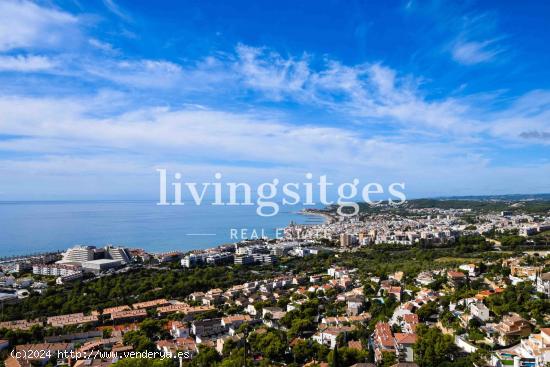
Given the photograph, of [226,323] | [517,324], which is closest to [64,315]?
[226,323]

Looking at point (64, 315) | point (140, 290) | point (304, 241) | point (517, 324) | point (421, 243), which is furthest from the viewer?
point (304, 241)

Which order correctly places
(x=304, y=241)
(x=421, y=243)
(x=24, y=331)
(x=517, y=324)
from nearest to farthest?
(x=517, y=324) → (x=24, y=331) → (x=421, y=243) → (x=304, y=241)

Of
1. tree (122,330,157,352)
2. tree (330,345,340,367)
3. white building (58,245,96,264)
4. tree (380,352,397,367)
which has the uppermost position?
tree (330,345,340,367)

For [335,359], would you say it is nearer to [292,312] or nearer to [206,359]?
[206,359]

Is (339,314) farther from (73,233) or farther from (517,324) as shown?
(73,233)

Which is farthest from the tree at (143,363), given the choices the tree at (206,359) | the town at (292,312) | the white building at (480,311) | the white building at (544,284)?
the white building at (544,284)

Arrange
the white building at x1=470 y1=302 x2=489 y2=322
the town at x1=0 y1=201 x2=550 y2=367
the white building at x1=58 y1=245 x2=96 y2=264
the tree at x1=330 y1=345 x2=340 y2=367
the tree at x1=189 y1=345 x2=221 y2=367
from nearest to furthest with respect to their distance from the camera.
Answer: the tree at x1=330 y1=345 x2=340 y2=367 < the tree at x1=189 y1=345 x2=221 y2=367 < the town at x1=0 y1=201 x2=550 y2=367 < the white building at x1=470 y1=302 x2=489 y2=322 < the white building at x1=58 y1=245 x2=96 y2=264

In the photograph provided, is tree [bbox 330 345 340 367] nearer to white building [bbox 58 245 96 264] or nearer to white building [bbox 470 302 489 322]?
white building [bbox 470 302 489 322]

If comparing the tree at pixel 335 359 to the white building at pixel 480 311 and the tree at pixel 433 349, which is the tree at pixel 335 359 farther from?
the white building at pixel 480 311

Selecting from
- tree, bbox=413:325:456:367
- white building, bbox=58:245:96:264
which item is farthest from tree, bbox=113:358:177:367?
white building, bbox=58:245:96:264
